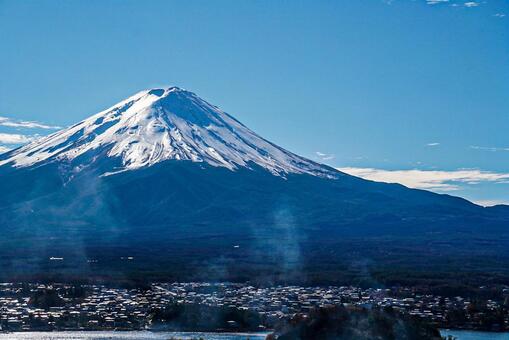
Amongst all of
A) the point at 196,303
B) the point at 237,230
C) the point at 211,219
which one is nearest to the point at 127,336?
the point at 196,303

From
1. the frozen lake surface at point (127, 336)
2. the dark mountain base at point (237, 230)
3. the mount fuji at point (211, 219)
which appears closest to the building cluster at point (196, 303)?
the frozen lake surface at point (127, 336)

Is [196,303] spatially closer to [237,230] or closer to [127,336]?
[127,336]

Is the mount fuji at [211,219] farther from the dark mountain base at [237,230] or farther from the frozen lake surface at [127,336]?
the frozen lake surface at [127,336]

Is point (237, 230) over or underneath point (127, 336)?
over

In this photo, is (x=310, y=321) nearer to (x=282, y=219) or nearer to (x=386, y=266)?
(x=386, y=266)

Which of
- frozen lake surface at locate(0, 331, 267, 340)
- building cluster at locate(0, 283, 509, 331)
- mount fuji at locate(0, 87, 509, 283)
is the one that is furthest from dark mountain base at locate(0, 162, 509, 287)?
frozen lake surface at locate(0, 331, 267, 340)

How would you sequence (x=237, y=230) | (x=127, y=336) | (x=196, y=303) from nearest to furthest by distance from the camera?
1. (x=127, y=336)
2. (x=196, y=303)
3. (x=237, y=230)

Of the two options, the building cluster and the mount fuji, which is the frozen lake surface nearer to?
the building cluster
